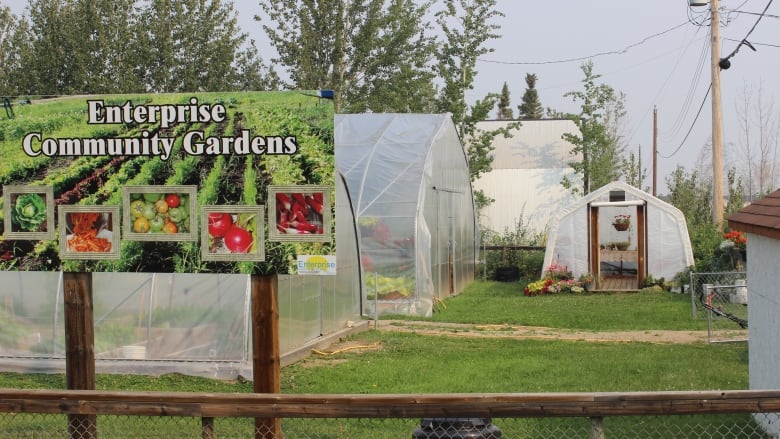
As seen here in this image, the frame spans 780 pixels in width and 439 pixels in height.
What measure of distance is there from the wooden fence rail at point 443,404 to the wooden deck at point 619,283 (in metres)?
19.4

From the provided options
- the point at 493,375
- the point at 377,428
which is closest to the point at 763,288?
the point at 377,428

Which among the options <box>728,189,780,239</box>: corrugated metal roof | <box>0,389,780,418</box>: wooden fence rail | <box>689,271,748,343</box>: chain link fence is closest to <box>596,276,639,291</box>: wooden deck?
<box>689,271,748,343</box>: chain link fence

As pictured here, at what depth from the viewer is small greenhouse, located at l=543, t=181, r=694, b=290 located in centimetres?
2448

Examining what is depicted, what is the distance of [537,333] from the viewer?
54.8 feet

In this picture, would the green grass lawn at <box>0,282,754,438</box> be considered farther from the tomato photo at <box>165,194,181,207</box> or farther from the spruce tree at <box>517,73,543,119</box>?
the spruce tree at <box>517,73,543,119</box>

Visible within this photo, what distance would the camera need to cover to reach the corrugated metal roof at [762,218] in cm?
764

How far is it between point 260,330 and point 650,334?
35.3 feet

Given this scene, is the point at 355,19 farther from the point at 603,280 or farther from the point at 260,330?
the point at 260,330

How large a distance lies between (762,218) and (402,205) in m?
12.8

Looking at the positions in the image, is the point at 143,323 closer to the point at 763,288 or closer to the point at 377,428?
the point at 377,428

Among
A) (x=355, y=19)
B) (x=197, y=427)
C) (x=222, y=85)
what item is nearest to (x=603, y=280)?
(x=355, y=19)

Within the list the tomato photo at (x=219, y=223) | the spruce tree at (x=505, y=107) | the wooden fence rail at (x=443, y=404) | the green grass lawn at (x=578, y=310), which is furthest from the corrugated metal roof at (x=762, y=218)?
the spruce tree at (x=505, y=107)

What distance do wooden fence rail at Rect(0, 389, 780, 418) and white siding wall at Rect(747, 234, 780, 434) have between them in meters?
3.30

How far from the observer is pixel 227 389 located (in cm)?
1136
